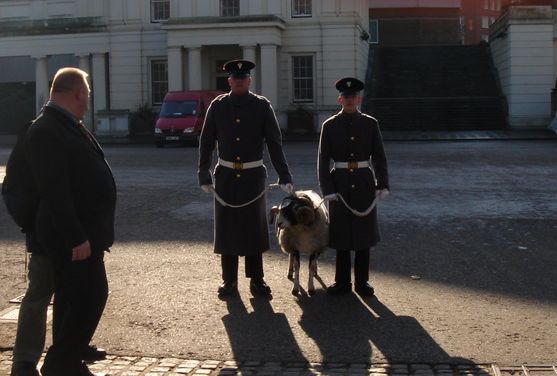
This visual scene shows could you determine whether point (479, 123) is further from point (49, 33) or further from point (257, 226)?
point (257, 226)

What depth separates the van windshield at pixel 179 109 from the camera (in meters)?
32.3

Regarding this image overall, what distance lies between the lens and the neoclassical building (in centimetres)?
3953

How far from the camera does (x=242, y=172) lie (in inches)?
283

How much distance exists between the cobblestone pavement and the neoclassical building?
33.8 m

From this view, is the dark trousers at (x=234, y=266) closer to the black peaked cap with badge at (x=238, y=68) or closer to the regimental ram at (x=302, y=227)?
the regimental ram at (x=302, y=227)

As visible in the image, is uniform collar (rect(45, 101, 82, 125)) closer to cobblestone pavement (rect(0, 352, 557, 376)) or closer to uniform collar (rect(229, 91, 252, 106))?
cobblestone pavement (rect(0, 352, 557, 376))

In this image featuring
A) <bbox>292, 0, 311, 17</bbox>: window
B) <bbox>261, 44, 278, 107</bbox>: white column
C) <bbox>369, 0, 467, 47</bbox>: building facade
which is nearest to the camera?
<bbox>261, 44, 278, 107</bbox>: white column

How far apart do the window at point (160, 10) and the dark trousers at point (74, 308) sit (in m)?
39.1

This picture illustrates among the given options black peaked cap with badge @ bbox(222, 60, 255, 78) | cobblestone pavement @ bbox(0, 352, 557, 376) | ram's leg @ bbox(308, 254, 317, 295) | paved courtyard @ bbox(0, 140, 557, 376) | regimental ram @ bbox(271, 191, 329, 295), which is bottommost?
cobblestone pavement @ bbox(0, 352, 557, 376)

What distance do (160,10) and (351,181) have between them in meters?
37.3

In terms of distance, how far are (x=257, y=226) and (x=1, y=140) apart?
3684cm

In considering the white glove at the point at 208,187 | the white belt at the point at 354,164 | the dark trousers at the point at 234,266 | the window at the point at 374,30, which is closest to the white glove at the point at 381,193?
the white belt at the point at 354,164

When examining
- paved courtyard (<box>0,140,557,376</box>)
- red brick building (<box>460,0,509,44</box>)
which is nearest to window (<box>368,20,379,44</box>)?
red brick building (<box>460,0,509,44</box>)

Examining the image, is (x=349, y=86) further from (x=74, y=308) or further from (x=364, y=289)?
(x=74, y=308)
